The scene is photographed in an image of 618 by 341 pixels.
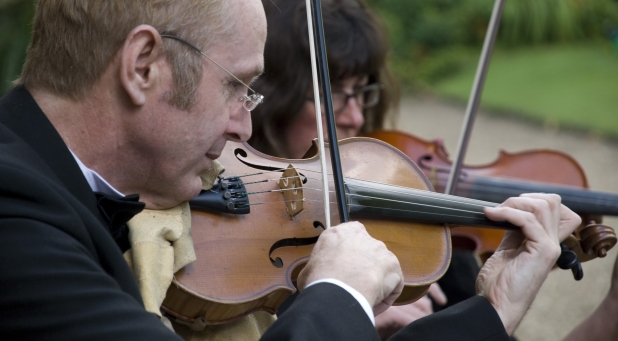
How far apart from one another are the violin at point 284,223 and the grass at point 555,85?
4.21m

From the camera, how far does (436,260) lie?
4.66ft

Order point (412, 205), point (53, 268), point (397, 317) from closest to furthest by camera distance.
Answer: point (53, 268), point (412, 205), point (397, 317)

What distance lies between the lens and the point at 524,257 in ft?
4.66

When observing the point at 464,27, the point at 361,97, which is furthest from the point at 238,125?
the point at 464,27

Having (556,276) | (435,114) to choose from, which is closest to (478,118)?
(435,114)

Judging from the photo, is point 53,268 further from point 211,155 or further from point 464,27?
point 464,27

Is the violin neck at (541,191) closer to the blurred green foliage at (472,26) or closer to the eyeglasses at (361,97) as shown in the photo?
the eyeglasses at (361,97)

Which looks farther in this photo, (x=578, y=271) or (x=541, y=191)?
(x=541, y=191)

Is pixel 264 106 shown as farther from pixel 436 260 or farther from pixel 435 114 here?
pixel 435 114

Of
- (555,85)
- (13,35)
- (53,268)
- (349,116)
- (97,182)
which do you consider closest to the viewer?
(53,268)

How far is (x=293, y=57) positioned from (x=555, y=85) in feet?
14.2

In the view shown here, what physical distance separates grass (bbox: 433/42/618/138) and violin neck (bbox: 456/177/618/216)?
332 centimetres

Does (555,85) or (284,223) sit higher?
(284,223)

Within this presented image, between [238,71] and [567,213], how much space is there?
76 centimetres
